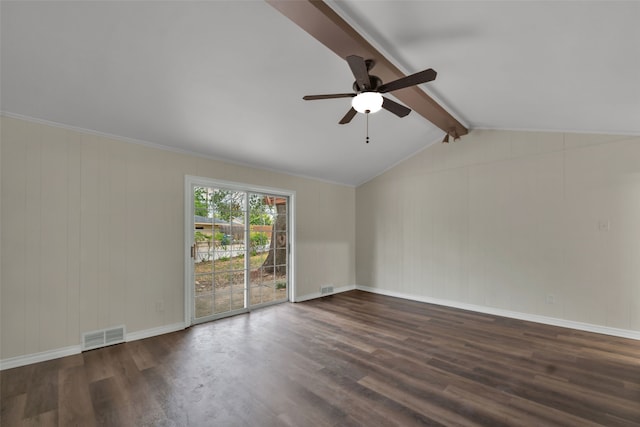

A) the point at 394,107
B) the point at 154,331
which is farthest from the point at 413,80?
the point at 154,331

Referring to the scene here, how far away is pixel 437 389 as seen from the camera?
2.47 meters

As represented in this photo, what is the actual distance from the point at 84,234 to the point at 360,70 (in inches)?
135

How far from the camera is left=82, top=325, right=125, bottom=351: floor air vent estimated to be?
3238 millimetres

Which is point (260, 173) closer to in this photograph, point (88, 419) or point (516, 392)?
point (88, 419)

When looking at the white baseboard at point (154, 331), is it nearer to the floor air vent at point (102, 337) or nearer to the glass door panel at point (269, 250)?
the floor air vent at point (102, 337)

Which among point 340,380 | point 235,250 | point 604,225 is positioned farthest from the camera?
point 235,250

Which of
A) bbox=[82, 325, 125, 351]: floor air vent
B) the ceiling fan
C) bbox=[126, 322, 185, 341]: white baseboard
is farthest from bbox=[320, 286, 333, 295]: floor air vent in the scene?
the ceiling fan

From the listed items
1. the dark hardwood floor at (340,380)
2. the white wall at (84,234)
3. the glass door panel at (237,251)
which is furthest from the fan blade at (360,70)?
the glass door panel at (237,251)

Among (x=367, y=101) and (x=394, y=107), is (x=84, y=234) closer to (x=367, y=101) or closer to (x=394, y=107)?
(x=367, y=101)

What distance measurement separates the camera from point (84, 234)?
129 inches

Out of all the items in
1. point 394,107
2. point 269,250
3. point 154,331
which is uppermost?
point 394,107

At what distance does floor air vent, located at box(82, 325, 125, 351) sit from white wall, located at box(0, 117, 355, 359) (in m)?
0.08

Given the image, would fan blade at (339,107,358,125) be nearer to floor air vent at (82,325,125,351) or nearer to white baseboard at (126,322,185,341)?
white baseboard at (126,322,185,341)

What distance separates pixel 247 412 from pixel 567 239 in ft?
15.2
